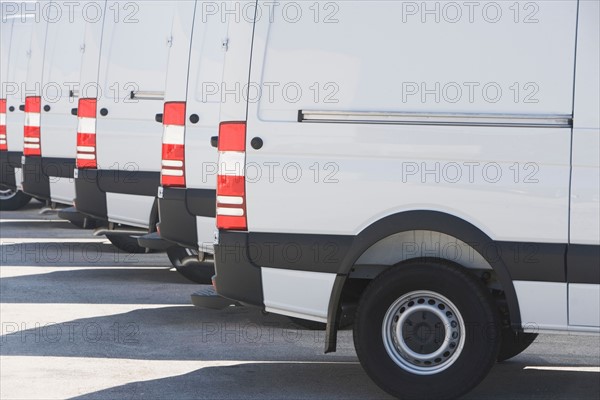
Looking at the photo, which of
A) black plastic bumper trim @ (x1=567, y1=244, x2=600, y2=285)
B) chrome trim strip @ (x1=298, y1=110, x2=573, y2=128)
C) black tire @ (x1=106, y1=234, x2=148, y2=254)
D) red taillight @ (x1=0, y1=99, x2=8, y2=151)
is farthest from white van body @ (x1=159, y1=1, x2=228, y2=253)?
red taillight @ (x1=0, y1=99, x2=8, y2=151)

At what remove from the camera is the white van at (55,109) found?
46.8 feet

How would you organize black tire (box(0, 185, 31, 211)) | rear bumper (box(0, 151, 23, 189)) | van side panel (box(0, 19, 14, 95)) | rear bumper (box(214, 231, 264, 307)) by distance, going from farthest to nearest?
black tire (box(0, 185, 31, 211)), van side panel (box(0, 19, 14, 95)), rear bumper (box(0, 151, 23, 189)), rear bumper (box(214, 231, 264, 307))

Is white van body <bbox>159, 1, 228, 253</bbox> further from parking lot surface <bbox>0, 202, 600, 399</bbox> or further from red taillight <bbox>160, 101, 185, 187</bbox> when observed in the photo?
parking lot surface <bbox>0, 202, 600, 399</bbox>

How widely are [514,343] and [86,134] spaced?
18.7 feet

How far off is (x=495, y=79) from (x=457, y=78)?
20cm

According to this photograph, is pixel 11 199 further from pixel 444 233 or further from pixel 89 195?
pixel 444 233

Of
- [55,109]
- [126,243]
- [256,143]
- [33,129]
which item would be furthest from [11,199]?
[256,143]

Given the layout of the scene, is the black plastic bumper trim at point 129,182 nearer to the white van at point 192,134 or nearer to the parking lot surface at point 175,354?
the parking lot surface at point 175,354

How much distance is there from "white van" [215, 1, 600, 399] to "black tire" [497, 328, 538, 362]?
0.64 meters

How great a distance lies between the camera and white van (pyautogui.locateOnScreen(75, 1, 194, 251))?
11.9 m

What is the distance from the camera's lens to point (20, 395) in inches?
294

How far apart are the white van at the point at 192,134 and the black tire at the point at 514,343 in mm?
2944

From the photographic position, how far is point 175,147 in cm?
1064

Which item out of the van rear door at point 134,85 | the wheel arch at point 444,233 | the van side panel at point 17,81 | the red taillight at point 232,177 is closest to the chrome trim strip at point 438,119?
the red taillight at point 232,177
